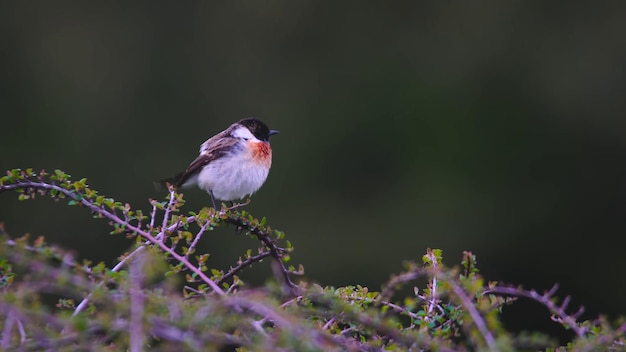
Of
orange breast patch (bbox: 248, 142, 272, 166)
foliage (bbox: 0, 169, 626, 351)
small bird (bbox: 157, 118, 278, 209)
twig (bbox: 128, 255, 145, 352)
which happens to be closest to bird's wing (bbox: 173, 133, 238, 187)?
small bird (bbox: 157, 118, 278, 209)

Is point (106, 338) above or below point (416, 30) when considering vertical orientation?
below

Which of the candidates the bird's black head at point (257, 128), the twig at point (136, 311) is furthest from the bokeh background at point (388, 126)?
the twig at point (136, 311)

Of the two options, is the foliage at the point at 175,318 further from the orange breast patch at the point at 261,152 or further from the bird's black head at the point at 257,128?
the bird's black head at the point at 257,128

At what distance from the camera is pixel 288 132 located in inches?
530

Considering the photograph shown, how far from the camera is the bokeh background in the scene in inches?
514

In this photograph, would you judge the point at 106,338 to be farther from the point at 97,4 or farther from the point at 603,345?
the point at 97,4

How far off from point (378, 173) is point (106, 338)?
38.3 feet

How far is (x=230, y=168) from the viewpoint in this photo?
6043 mm

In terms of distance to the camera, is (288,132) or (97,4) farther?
(97,4)

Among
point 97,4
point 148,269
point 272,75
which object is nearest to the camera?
point 148,269

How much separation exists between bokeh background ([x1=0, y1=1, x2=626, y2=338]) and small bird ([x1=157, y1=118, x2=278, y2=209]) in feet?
19.9

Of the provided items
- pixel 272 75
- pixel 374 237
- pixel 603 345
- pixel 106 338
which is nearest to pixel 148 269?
pixel 106 338

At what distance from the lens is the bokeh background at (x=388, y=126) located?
42.8ft

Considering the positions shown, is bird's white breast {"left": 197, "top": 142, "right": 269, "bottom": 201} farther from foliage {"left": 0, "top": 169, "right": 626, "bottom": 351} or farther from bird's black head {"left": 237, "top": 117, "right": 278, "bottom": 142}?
foliage {"left": 0, "top": 169, "right": 626, "bottom": 351}
